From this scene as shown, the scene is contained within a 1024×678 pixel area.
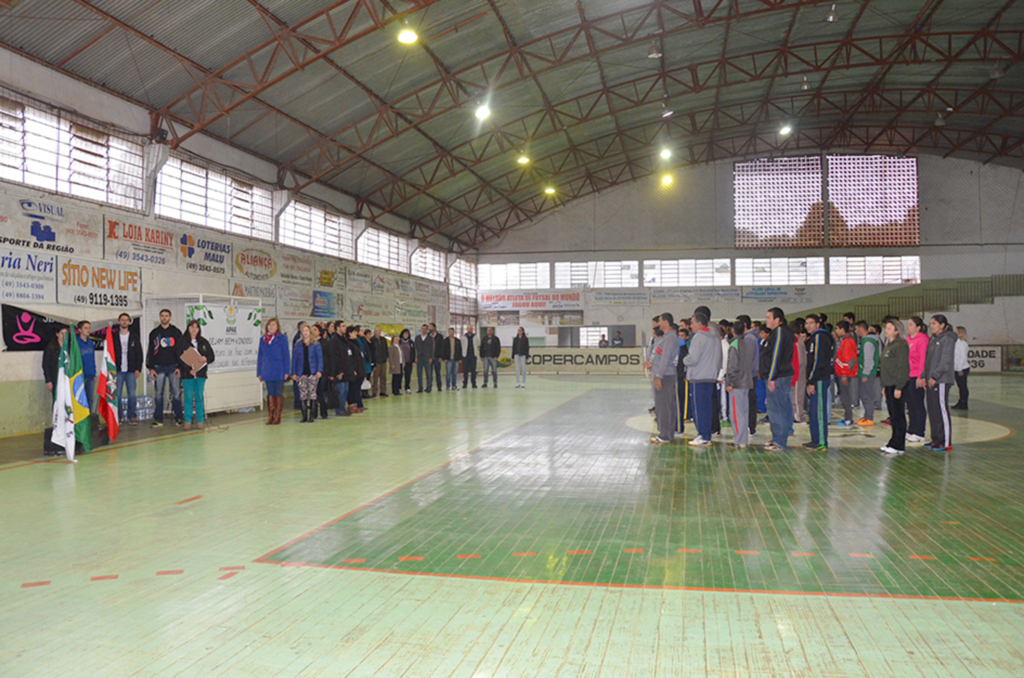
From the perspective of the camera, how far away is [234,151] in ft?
56.6

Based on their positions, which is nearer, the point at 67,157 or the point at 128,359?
the point at 128,359

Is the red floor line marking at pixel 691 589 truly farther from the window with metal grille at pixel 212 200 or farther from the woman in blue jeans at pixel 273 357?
the window with metal grille at pixel 212 200

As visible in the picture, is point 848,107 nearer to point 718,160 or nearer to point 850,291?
point 718,160

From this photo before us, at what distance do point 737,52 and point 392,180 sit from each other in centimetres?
1190

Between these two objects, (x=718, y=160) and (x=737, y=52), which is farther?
(x=718, y=160)

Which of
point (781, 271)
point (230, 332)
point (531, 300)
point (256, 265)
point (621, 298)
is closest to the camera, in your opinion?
point (230, 332)

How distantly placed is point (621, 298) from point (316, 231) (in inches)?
611

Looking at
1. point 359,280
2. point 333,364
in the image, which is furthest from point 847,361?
point 359,280

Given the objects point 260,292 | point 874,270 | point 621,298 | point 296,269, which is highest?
point 874,270

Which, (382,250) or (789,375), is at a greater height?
(382,250)

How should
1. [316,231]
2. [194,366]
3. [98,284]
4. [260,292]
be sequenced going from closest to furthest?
[194,366] → [98,284] → [260,292] → [316,231]

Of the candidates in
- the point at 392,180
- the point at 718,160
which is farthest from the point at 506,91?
the point at 718,160

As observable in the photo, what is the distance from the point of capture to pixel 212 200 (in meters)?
16.5

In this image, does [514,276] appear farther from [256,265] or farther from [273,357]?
[273,357]
